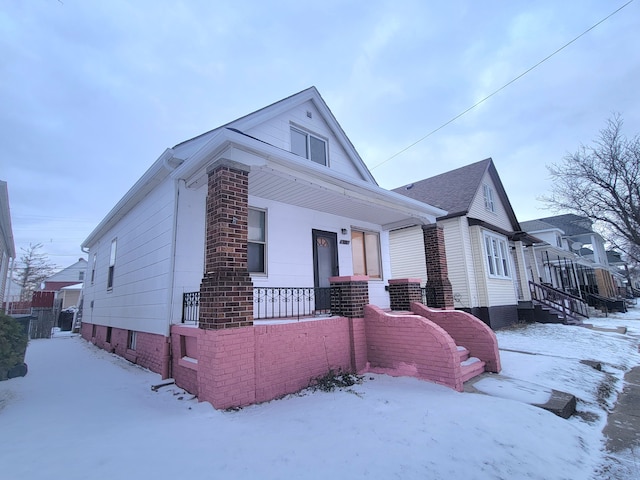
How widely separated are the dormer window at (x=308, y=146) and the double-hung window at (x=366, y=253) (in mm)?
2349

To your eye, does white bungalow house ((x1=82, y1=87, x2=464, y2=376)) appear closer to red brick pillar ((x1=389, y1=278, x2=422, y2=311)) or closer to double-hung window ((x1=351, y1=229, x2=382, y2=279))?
double-hung window ((x1=351, y1=229, x2=382, y2=279))

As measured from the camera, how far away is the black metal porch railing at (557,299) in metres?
14.4

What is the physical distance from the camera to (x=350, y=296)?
19.7 ft

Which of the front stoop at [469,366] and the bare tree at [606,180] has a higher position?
the bare tree at [606,180]

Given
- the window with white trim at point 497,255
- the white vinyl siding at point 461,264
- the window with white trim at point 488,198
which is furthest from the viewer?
the window with white trim at point 488,198

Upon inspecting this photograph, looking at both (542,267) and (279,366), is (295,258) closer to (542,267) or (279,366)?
(279,366)

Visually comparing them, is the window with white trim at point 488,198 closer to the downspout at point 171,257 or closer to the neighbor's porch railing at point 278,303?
the neighbor's porch railing at point 278,303

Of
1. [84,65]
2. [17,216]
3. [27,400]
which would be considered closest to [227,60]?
[84,65]

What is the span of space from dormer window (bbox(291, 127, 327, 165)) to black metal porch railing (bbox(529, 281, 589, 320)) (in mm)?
12837

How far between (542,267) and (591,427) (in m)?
20.1

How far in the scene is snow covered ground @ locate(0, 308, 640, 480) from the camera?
8.50 ft

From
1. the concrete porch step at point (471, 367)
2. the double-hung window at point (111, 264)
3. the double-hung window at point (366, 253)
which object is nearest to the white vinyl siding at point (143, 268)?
the double-hung window at point (111, 264)

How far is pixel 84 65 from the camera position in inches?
266

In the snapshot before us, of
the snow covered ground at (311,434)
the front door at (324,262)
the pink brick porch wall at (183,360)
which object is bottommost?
the snow covered ground at (311,434)
